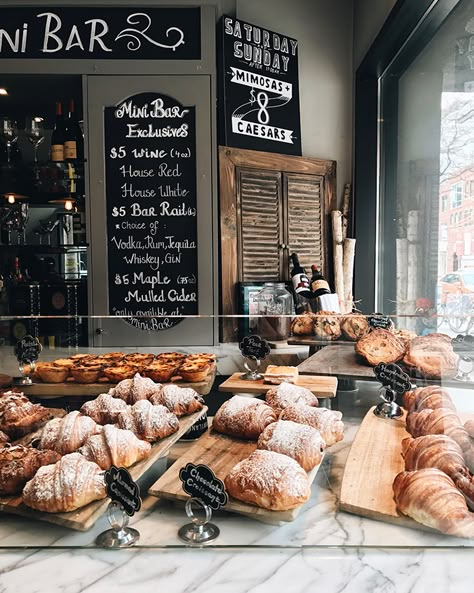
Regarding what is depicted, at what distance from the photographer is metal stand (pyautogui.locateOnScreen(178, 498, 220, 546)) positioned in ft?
2.57

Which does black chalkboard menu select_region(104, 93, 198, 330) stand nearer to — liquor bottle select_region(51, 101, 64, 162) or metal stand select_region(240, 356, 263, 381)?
liquor bottle select_region(51, 101, 64, 162)

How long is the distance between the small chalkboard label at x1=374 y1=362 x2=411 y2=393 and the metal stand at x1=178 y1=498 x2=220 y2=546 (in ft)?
1.84

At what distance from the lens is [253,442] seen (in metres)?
1.06

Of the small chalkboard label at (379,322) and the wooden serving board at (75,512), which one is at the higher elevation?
the small chalkboard label at (379,322)

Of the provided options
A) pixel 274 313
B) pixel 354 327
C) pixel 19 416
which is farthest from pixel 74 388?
pixel 354 327

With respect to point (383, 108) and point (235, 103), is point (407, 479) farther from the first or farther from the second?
point (383, 108)

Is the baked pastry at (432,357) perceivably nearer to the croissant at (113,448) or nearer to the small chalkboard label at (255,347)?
the small chalkboard label at (255,347)

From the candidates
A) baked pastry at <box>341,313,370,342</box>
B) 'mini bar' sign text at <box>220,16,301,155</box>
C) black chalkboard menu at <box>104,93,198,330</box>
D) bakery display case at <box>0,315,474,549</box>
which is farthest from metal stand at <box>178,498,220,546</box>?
'mini bar' sign text at <box>220,16,301,155</box>

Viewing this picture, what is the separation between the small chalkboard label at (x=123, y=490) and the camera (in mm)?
791

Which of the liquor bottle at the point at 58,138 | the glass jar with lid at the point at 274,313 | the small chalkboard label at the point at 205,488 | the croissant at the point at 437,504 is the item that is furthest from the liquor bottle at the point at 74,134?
the croissant at the point at 437,504

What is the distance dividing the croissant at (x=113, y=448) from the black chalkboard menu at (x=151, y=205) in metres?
2.33

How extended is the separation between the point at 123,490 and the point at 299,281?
216 cm

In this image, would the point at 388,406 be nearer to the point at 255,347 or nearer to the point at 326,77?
the point at 255,347

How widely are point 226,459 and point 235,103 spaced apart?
2858mm
